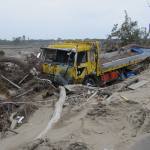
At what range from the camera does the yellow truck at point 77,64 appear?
20438 millimetres

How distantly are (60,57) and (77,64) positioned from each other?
974 mm

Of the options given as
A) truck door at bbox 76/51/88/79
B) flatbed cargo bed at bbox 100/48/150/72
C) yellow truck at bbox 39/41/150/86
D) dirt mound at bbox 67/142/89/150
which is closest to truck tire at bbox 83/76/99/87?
yellow truck at bbox 39/41/150/86

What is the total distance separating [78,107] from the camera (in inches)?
587

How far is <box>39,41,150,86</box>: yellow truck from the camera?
20.4 meters

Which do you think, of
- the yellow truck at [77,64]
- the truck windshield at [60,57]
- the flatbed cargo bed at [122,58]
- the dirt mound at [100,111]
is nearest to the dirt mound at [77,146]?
the dirt mound at [100,111]

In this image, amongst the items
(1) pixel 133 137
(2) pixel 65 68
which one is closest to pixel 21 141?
(1) pixel 133 137

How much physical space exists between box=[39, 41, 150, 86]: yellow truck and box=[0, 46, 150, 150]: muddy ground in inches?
149

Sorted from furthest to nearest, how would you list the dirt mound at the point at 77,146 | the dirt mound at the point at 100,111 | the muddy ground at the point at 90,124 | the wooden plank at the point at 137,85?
the wooden plank at the point at 137,85 → the dirt mound at the point at 100,111 → the muddy ground at the point at 90,124 → the dirt mound at the point at 77,146

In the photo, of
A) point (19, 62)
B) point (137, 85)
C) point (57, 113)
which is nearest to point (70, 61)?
point (19, 62)

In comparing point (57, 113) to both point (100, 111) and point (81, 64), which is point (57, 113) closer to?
point (100, 111)

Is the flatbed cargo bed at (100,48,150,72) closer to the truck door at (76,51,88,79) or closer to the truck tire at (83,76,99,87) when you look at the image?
the truck tire at (83,76,99,87)

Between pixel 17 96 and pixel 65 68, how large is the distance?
3.67m

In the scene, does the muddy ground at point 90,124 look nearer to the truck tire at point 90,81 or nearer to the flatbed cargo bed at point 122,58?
the truck tire at point 90,81

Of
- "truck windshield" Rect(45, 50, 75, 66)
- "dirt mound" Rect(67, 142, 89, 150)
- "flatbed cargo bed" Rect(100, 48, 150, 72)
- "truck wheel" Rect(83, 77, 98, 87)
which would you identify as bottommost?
"truck wheel" Rect(83, 77, 98, 87)
